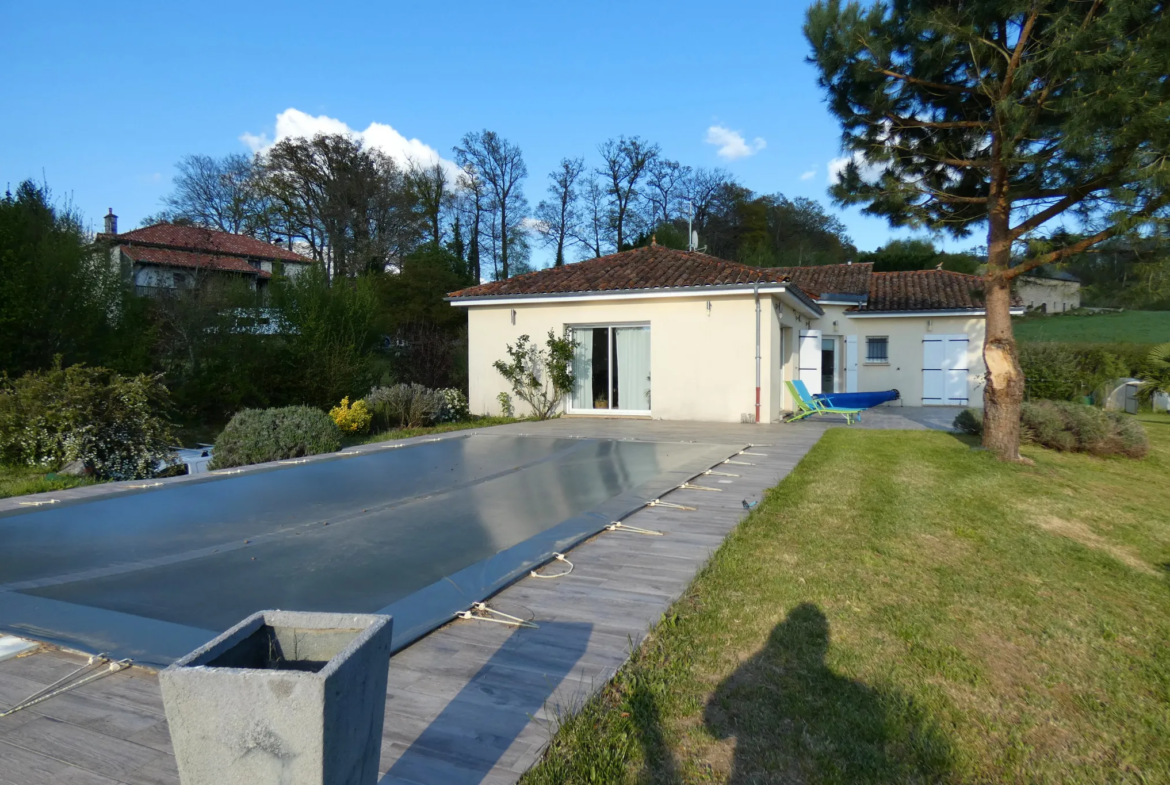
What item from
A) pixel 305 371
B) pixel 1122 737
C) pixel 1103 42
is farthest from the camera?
pixel 305 371

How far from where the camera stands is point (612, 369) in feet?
47.5

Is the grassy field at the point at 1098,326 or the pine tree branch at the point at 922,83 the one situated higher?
the pine tree branch at the point at 922,83

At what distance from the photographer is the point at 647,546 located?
5008 mm

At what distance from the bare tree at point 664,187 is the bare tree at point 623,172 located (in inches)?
20.0

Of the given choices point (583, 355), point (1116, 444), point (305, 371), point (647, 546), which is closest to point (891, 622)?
point (647, 546)

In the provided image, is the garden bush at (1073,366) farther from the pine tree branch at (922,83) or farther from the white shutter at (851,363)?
the pine tree branch at (922,83)

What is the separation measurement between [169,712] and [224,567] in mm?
3092

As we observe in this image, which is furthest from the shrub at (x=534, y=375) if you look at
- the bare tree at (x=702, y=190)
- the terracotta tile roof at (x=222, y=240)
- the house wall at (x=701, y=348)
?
the bare tree at (x=702, y=190)

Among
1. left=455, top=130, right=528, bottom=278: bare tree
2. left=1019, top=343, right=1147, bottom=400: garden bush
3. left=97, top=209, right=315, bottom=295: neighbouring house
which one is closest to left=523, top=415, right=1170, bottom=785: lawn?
left=1019, top=343, right=1147, bottom=400: garden bush

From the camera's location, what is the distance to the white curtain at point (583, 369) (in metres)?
14.8

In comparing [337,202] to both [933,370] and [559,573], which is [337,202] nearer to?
[933,370]

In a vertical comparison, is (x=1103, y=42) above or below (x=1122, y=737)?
above

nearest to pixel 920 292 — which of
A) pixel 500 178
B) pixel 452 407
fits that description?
pixel 452 407

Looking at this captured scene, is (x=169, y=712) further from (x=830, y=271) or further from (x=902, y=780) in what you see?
(x=830, y=271)
